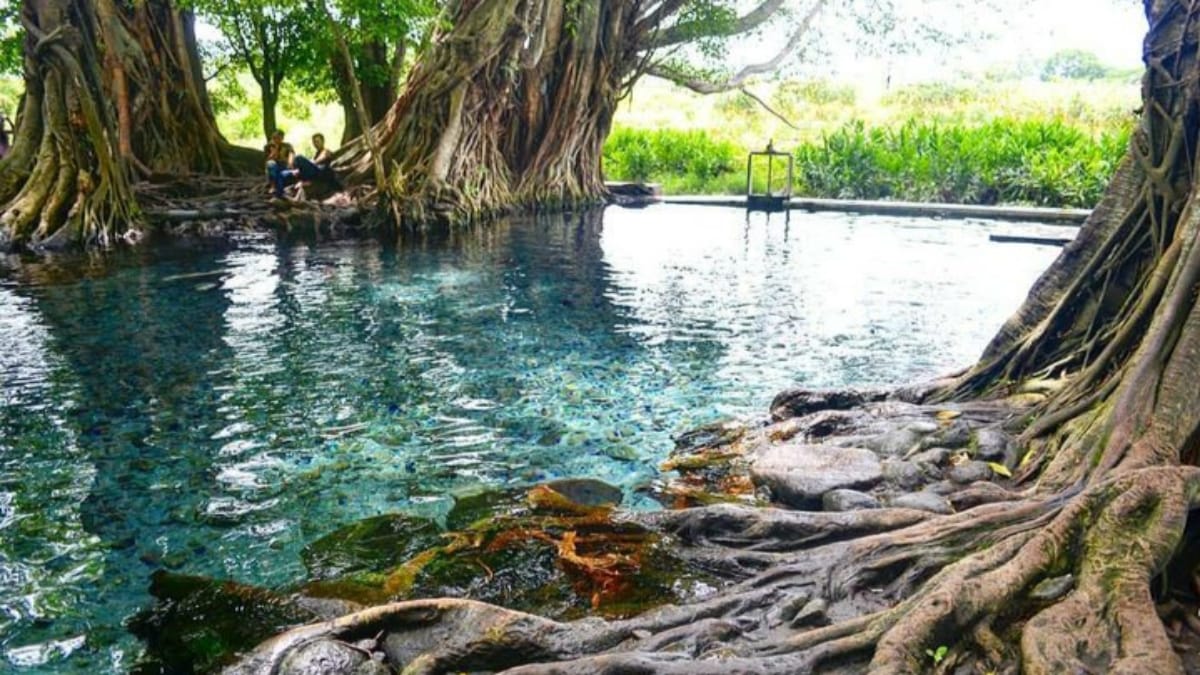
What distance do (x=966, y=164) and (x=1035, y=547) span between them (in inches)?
864

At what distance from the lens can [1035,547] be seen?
272 centimetres

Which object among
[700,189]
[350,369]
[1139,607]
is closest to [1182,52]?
[1139,607]

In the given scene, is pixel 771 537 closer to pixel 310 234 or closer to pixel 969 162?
pixel 310 234

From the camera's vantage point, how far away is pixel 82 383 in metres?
6.64

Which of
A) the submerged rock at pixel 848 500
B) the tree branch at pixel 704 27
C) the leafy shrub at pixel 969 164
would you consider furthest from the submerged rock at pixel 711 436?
the leafy shrub at pixel 969 164

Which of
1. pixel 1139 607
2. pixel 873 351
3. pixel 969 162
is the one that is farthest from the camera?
pixel 969 162

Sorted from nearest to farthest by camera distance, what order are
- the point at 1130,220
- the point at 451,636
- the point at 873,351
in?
1. the point at 451,636
2. the point at 1130,220
3. the point at 873,351

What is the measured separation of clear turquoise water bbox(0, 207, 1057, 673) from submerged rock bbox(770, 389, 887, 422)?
13.4 inches

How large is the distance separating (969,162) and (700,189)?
8370 millimetres

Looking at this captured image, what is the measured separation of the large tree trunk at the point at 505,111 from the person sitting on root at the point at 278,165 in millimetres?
1206

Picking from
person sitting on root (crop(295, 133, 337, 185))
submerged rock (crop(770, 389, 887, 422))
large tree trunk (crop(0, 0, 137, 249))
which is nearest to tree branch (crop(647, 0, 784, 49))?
person sitting on root (crop(295, 133, 337, 185))

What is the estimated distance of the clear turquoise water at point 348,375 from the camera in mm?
4180

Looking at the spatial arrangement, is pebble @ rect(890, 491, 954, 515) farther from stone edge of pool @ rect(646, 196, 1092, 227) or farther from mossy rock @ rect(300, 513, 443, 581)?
stone edge of pool @ rect(646, 196, 1092, 227)

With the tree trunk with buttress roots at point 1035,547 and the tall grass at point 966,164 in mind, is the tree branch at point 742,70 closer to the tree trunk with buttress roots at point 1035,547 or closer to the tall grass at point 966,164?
the tall grass at point 966,164
